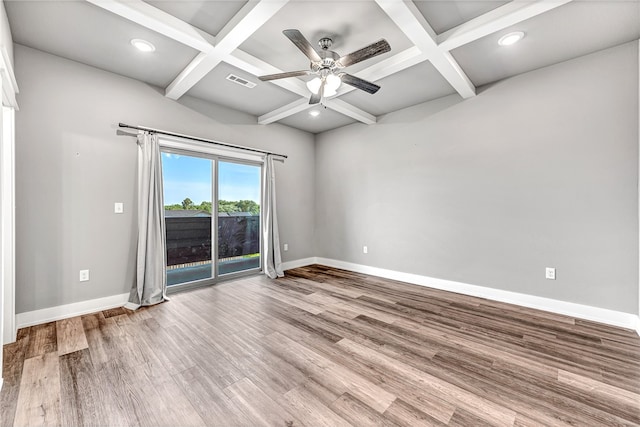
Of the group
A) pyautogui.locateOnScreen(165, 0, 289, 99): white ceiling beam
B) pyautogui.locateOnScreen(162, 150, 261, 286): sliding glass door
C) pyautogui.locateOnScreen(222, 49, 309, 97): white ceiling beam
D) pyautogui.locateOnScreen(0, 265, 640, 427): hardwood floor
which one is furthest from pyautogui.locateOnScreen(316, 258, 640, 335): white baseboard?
pyautogui.locateOnScreen(165, 0, 289, 99): white ceiling beam

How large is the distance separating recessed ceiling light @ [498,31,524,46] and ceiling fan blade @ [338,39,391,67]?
4.25 feet

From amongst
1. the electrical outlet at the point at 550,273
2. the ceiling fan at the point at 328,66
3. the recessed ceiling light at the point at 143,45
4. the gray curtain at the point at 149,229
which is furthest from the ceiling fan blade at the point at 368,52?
the electrical outlet at the point at 550,273

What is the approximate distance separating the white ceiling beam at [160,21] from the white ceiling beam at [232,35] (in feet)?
0.44

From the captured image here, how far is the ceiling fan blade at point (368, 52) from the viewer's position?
212 centimetres

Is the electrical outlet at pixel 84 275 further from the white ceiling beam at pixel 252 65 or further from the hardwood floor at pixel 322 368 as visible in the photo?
the white ceiling beam at pixel 252 65

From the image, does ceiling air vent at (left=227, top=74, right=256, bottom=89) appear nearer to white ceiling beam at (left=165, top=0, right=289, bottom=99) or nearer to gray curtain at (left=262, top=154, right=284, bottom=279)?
white ceiling beam at (left=165, top=0, right=289, bottom=99)

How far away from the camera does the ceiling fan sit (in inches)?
87.4

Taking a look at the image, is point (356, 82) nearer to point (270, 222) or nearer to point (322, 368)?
point (322, 368)

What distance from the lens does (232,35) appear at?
2365 mm

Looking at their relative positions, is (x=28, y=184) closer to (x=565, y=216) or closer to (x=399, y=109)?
(x=399, y=109)

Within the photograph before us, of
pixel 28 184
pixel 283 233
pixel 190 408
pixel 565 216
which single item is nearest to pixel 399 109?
pixel 565 216

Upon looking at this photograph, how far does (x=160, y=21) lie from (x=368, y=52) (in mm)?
1734

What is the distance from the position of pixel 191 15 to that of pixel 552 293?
4600 millimetres

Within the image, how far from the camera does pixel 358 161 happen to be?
493 centimetres
